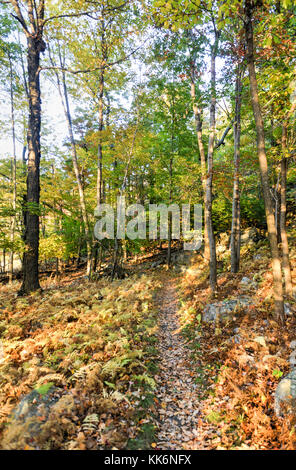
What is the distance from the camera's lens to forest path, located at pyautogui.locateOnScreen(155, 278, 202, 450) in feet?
11.7

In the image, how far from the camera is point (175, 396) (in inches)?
181

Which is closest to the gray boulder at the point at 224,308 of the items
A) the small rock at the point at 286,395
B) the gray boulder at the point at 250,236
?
the small rock at the point at 286,395

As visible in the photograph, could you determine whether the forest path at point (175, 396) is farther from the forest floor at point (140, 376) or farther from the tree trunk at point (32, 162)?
the tree trunk at point (32, 162)

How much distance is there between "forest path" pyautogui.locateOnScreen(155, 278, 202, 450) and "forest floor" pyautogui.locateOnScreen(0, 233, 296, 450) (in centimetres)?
2

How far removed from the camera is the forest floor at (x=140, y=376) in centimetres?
330

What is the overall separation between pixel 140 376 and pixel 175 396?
2.97ft

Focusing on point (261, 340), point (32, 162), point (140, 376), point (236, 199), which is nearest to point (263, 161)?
point (261, 340)

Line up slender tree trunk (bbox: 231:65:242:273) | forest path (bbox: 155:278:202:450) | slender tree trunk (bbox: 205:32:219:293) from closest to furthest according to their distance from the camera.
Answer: forest path (bbox: 155:278:202:450)
slender tree trunk (bbox: 205:32:219:293)
slender tree trunk (bbox: 231:65:242:273)

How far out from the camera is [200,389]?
15.6 ft

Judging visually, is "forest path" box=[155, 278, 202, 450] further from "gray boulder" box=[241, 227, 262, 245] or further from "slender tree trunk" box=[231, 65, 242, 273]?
"gray boulder" box=[241, 227, 262, 245]

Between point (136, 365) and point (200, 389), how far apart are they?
160cm

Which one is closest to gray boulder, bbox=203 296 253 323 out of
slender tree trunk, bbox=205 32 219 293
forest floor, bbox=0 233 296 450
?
forest floor, bbox=0 233 296 450

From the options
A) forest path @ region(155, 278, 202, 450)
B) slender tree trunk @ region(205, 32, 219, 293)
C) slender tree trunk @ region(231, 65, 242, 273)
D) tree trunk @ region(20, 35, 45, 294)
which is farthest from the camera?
slender tree trunk @ region(231, 65, 242, 273)
